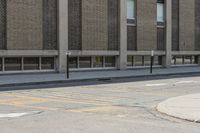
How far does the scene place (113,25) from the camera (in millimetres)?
40031

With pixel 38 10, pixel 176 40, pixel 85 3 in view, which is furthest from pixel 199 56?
pixel 38 10

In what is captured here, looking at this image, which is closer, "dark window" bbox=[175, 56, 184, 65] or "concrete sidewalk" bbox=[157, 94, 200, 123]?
Answer: "concrete sidewalk" bbox=[157, 94, 200, 123]

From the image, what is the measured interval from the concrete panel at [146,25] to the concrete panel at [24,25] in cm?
1156

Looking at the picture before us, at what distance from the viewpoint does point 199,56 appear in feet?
168

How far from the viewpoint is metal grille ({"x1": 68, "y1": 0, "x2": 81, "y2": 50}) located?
36.4 meters

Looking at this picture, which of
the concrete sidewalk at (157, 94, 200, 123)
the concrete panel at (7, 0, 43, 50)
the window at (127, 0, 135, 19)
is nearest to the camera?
the concrete sidewalk at (157, 94, 200, 123)

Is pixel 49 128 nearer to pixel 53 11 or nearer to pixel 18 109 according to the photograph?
pixel 18 109

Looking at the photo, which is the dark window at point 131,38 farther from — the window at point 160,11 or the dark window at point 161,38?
the window at point 160,11

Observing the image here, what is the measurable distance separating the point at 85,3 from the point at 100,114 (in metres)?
25.0

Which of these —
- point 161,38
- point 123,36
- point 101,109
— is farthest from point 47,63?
point 101,109

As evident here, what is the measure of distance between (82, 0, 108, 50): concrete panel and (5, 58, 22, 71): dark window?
5992 mm

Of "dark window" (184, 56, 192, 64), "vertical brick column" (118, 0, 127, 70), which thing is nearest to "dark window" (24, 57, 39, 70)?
"vertical brick column" (118, 0, 127, 70)

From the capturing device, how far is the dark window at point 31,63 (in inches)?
1325

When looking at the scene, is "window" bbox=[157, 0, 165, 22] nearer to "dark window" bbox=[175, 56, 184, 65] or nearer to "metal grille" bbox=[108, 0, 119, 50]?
"dark window" bbox=[175, 56, 184, 65]
